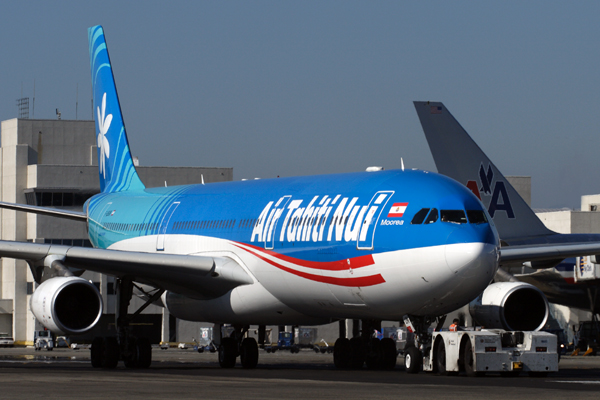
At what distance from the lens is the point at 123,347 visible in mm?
27969

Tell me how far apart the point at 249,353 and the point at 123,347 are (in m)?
3.34

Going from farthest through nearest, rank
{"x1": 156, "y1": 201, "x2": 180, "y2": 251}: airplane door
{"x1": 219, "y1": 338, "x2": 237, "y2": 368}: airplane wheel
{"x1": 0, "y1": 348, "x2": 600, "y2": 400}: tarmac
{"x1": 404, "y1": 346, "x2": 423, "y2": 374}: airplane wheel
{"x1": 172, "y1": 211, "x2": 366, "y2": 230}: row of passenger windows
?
{"x1": 156, "y1": 201, "x2": 180, "y2": 251}: airplane door < {"x1": 219, "y1": 338, "x2": 237, "y2": 368}: airplane wheel < {"x1": 172, "y1": 211, "x2": 366, "y2": 230}: row of passenger windows < {"x1": 404, "y1": 346, "x2": 423, "y2": 374}: airplane wheel < {"x1": 0, "y1": 348, "x2": 600, "y2": 400}: tarmac

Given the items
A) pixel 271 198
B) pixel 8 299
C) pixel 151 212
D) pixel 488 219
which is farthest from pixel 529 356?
pixel 8 299

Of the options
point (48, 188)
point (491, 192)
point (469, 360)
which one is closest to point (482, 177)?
point (491, 192)

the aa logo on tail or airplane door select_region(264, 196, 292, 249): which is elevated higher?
the aa logo on tail

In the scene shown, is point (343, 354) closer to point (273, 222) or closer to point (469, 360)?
point (273, 222)

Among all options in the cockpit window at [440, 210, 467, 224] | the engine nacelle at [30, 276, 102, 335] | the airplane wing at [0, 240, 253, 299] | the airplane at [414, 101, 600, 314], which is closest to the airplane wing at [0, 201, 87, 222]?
the airplane wing at [0, 240, 253, 299]

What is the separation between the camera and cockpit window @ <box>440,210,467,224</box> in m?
21.5

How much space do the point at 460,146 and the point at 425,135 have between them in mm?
1359

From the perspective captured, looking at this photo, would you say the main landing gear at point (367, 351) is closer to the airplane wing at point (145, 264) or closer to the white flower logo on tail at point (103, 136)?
the airplane wing at point (145, 264)

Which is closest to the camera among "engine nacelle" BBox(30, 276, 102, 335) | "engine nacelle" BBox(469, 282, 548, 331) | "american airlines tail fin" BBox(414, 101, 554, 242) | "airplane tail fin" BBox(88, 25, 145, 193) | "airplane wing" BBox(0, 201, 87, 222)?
"engine nacelle" BBox(30, 276, 102, 335)

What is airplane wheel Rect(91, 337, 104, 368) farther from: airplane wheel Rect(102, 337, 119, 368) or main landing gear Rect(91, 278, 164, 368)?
airplane wheel Rect(102, 337, 119, 368)

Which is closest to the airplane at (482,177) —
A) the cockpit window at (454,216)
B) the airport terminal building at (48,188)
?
the cockpit window at (454,216)

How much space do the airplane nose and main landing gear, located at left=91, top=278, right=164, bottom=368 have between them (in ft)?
33.0
